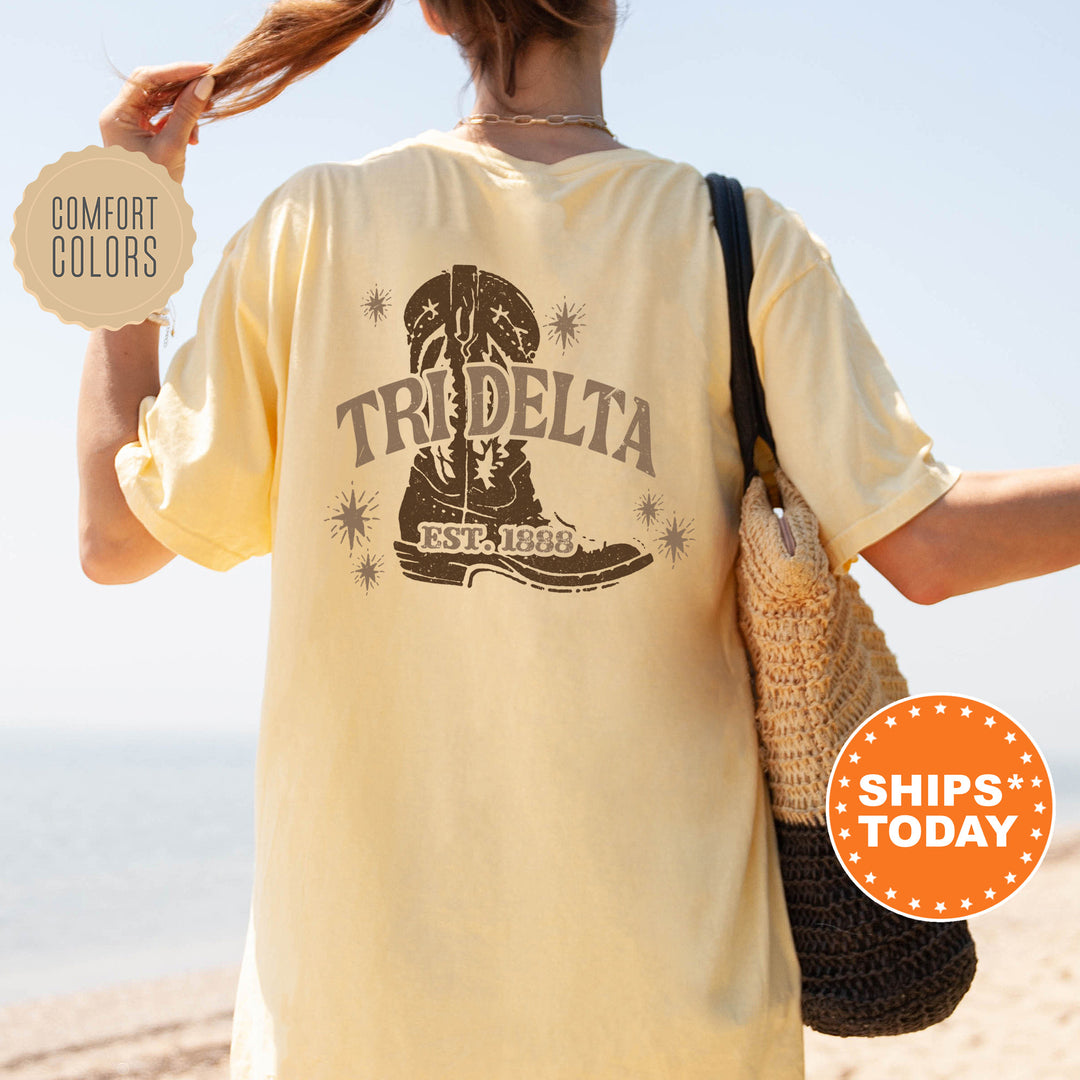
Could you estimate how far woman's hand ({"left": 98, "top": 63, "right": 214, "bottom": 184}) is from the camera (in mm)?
1325

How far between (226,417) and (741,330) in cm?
53

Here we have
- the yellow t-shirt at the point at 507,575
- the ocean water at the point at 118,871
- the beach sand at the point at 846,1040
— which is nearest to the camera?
the yellow t-shirt at the point at 507,575

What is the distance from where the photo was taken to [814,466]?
3.66 ft

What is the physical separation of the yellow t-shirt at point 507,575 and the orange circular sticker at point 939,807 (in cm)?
11

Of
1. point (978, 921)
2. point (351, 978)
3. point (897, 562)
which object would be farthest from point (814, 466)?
point (978, 921)

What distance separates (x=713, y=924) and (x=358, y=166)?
2.73 feet

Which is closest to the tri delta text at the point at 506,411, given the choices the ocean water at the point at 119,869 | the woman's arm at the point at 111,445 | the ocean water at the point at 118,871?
the woman's arm at the point at 111,445

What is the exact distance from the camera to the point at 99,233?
1.43m

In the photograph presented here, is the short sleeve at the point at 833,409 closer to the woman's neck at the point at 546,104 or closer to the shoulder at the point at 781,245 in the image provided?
the shoulder at the point at 781,245

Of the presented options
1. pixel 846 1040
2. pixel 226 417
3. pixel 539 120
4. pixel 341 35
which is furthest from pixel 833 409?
pixel 846 1040

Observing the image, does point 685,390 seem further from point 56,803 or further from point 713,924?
point 56,803

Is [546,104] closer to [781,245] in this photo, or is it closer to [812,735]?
[781,245]

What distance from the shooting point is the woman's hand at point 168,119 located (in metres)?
1.33

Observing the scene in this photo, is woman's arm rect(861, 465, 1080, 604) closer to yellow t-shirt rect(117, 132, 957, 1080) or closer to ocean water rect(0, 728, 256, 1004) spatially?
yellow t-shirt rect(117, 132, 957, 1080)
